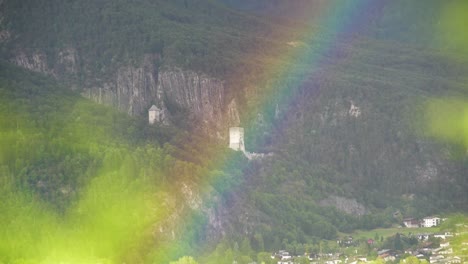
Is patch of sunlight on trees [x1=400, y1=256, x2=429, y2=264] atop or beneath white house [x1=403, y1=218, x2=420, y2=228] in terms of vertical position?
atop

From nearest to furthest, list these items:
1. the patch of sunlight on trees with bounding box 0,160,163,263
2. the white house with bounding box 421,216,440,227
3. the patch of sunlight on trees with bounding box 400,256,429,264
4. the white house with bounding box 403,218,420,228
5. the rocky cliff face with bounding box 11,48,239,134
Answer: the patch of sunlight on trees with bounding box 0,160,163,263 → the patch of sunlight on trees with bounding box 400,256,429,264 → the white house with bounding box 403,218,420,228 → the white house with bounding box 421,216,440,227 → the rocky cliff face with bounding box 11,48,239,134

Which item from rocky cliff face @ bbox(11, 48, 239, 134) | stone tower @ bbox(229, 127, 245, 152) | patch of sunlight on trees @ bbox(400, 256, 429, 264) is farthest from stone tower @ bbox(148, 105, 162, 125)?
patch of sunlight on trees @ bbox(400, 256, 429, 264)

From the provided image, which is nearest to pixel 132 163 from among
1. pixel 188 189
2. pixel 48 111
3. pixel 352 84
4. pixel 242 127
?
pixel 188 189

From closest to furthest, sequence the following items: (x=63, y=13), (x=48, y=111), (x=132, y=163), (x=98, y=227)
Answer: (x=98, y=227)
(x=132, y=163)
(x=48, y=111)
(x=63, y=13)

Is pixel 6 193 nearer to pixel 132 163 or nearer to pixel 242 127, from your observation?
pixel 132 163

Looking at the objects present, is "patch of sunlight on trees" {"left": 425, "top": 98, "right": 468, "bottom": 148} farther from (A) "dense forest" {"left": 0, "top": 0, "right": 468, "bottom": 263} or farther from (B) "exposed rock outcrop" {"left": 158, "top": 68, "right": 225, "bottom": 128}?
(B) "exposed rock outcrop" {"left": 158, "top": 68, "right": 225, "bottom": 128}

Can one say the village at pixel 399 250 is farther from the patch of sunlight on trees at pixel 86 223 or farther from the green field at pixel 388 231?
the patch of sunlight on trees at pixel 86 223

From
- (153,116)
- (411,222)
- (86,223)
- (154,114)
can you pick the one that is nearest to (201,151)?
(153,116)

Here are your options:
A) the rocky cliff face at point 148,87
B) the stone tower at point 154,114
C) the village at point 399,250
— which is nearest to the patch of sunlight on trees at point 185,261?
the village at point 399,250
